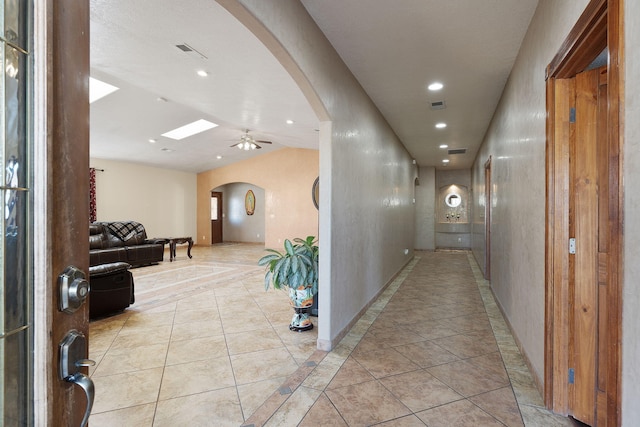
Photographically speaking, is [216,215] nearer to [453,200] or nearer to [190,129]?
[190,129]

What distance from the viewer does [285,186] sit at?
1141cm

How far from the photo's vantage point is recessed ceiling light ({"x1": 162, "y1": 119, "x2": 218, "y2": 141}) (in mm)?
7899

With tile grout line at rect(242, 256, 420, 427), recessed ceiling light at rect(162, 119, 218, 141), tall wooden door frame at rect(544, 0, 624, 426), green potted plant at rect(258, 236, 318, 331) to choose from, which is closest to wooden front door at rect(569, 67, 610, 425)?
tall wooden door frame at rect(544, 0, 624, 426)

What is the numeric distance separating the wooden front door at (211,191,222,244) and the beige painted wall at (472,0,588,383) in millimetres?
12480

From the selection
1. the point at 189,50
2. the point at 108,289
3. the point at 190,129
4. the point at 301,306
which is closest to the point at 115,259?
the point at 190,129

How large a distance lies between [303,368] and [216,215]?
12.9 meters

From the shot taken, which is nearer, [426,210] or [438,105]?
[438,105]

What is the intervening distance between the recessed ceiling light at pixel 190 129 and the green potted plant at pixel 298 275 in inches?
217

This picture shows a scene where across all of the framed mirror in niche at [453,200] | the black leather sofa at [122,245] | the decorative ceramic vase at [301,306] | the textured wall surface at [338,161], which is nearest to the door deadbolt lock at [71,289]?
the textured wall surface at [338,161]

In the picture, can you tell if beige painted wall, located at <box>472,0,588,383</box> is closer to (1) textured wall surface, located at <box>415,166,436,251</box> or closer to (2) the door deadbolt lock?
(2) the door deadbolt lock

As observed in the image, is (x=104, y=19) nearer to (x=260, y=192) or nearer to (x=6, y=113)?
(x=6, y=113)

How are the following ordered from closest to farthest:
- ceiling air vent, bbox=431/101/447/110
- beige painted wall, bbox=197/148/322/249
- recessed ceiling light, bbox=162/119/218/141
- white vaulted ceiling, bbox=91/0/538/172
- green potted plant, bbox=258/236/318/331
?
white vaulted ceiling, bbox=91/0/538/172
green potted plant, bbox=258/236/318/331
ceiling air vent, bbox=431/101/447/110
recessed ceiling light, bbox=162/119/218/141
beige painted wall, bbox=197/148/322/249

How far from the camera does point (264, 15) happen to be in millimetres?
1991

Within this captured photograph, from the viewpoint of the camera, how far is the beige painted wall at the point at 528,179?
2199 millimetres
